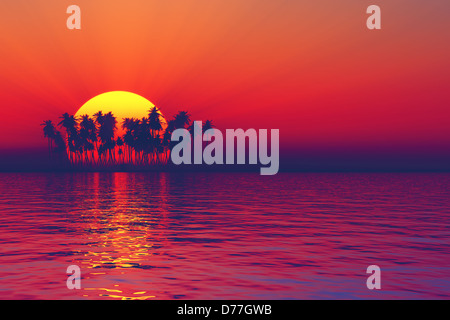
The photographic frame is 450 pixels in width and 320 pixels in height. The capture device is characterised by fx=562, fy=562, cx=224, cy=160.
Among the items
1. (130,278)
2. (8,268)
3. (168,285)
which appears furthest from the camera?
(8,268)

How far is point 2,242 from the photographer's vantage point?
92.1 ft

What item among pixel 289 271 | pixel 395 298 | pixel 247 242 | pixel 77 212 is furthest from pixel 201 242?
pixel 77 212

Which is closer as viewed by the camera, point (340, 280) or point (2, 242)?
point (340, 280)

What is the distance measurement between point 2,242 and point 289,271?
15.5 metres

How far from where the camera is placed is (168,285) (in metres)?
18.0

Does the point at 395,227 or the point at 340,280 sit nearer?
the point at 340,280

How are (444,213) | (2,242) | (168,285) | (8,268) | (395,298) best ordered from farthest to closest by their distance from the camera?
(444,213)
(2,242)
(8,268)
(168,285)
(395,298)

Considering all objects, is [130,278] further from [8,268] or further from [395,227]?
[395,227]

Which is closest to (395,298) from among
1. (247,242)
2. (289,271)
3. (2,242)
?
(289,271)

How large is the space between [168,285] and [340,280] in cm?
572

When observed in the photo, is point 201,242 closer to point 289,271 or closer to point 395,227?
point 289,271
